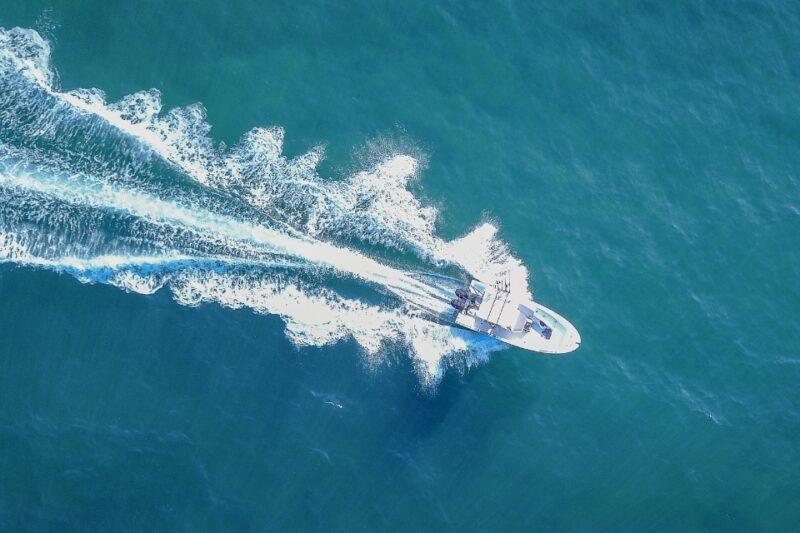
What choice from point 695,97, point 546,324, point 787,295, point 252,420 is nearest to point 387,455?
point 252,420

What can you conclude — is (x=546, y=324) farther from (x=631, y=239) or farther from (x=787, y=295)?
(x=787, y=295)

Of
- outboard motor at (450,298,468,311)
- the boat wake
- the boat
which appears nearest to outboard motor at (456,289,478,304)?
the boat

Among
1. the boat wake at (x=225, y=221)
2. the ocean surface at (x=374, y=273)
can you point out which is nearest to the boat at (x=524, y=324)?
the ocean surface at (x=374, y=273)

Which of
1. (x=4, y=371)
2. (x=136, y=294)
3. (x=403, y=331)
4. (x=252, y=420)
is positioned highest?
(x=403, y=331)

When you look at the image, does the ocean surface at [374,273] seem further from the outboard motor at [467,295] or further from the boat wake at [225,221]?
the outboard motor at [467,295]

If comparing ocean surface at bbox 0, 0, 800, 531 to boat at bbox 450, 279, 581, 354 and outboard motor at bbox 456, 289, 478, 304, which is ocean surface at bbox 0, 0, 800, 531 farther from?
outboard motor at bbox 456, 289, 478, 304

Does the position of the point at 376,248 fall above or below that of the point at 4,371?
above

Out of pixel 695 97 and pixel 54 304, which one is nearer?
pixel 54 304
